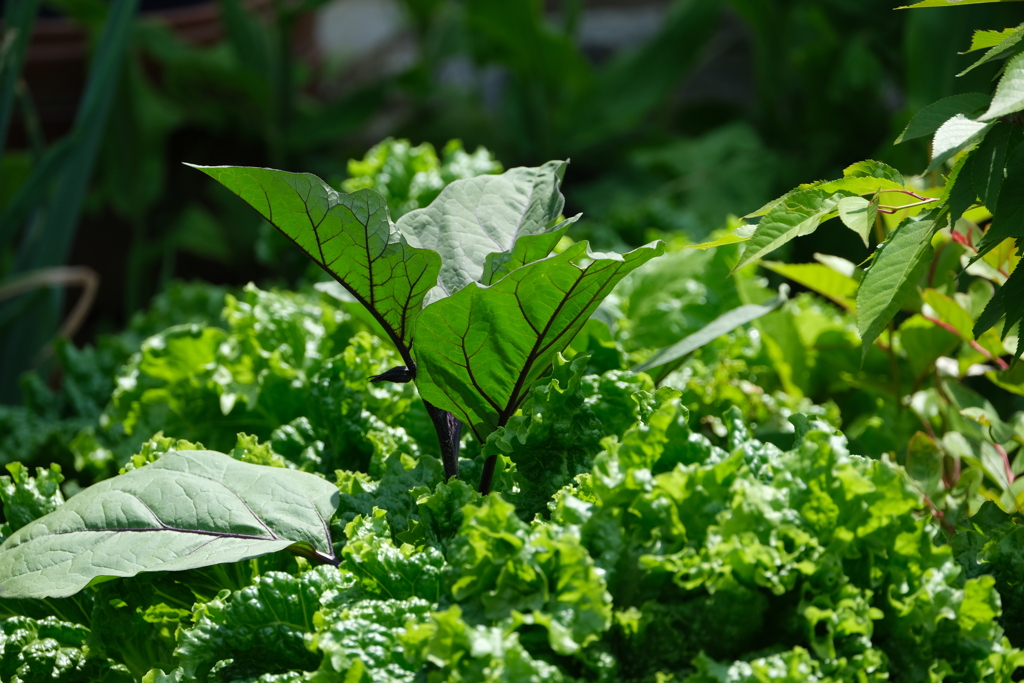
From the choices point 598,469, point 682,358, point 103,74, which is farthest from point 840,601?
point 103,74

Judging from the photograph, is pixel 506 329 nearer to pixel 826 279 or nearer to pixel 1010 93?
pixel 1010 93

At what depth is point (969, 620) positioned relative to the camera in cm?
62

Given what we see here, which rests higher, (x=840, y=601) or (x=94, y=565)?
(x=94, y=565)

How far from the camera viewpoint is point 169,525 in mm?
732

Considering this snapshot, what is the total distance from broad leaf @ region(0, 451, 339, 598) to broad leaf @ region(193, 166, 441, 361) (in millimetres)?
176

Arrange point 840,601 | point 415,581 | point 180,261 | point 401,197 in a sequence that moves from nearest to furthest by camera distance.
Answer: point 840,601 → point 415,581 → point 401,197 → point 180,261

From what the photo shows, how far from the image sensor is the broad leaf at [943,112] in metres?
0.68

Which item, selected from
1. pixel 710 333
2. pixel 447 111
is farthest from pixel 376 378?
pixel 447 111

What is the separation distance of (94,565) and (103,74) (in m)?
1.23

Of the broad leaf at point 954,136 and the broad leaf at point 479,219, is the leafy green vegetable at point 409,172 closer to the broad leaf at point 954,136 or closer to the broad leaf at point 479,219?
the broad leaf at point 479,219

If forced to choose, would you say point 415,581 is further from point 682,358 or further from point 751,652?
point 682,358

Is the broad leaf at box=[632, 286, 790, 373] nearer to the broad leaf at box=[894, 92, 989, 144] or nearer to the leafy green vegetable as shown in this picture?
the broad leaf at box=[894, 92, 989, 144]

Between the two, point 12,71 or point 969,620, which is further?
point 12,71

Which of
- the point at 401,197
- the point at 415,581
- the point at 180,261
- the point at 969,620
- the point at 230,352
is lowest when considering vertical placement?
the point at 969,620
